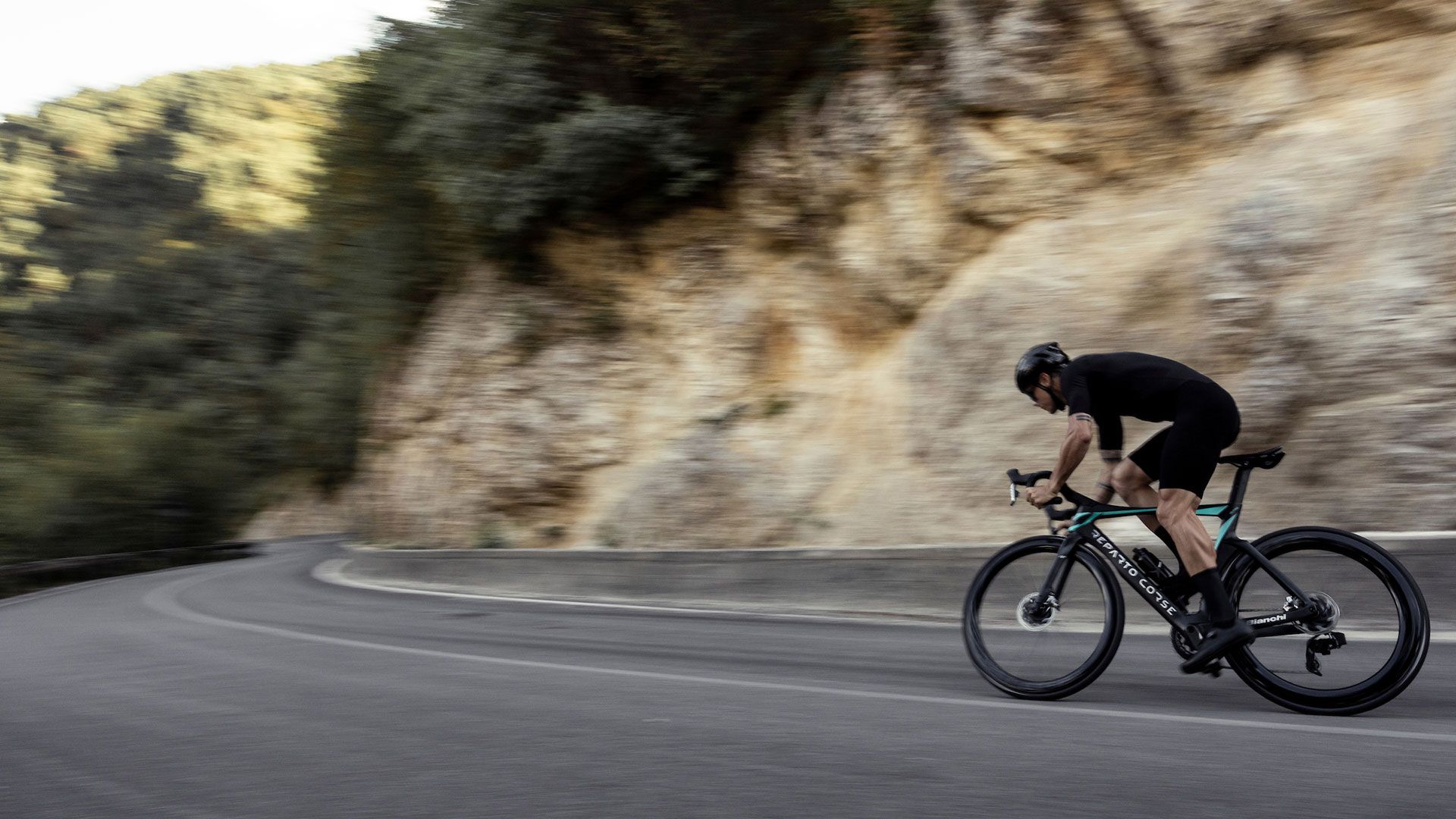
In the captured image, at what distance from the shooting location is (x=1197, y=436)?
5.21 m

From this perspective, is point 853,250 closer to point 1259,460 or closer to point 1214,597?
point 1259,460

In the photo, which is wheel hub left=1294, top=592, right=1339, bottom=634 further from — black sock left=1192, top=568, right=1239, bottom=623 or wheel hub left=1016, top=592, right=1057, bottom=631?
wheel hub left=1016, top=592, right=1057, bottom=631

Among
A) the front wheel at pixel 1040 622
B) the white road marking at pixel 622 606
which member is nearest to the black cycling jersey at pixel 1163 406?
the front wheel at pixel 1040 622

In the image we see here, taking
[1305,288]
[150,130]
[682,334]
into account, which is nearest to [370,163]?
[682,334]

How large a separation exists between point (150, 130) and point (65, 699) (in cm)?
6870

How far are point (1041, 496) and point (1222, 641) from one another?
42.1 inches

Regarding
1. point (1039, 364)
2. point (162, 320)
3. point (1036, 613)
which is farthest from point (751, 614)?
point (162, 320)

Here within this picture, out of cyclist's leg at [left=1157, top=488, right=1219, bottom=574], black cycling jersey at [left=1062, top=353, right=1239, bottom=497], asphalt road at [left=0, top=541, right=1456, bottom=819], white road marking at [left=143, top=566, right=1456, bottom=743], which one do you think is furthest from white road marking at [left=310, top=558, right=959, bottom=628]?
cyclist's leg at [left=1157, top=488, right=1219, bottom=574]

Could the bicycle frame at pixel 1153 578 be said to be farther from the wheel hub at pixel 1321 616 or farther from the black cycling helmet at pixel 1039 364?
the black cycling helmet at pixel 1039 364

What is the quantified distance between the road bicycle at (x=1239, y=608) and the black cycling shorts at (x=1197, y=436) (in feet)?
0.44

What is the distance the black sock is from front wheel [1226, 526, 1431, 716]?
3.6 inches

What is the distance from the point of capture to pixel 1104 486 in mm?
5762

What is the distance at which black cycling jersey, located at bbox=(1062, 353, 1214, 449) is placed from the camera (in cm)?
538

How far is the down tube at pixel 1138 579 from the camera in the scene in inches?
208
